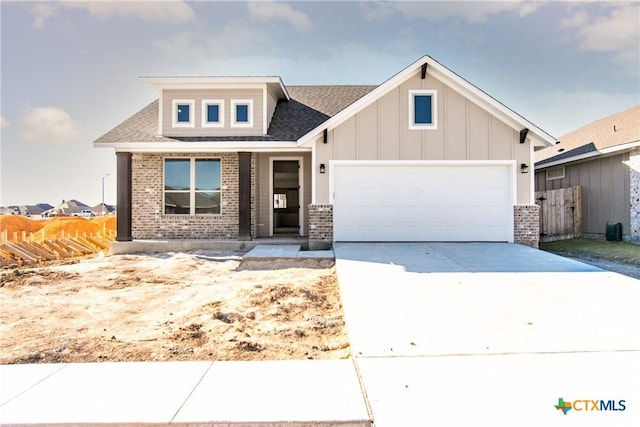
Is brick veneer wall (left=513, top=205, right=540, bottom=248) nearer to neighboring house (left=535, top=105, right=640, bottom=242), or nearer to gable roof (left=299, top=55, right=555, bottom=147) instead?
gable roof (left=299, top=55, right=555, bottom=147)

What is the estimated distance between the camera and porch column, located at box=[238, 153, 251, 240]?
38.3ft

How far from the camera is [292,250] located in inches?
396

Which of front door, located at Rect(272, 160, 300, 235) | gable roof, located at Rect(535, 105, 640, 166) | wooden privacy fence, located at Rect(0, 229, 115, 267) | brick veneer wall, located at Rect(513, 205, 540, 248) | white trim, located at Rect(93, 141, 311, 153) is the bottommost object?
wooden privacy fence, located at Rect(0, 229, 115, 267)

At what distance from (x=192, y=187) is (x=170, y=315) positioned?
7845mm

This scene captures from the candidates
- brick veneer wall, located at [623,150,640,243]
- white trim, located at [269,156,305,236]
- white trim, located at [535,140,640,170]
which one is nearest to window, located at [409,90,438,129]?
white trim, located at [269,156,305,236]

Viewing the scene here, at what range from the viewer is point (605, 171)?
13312 mm

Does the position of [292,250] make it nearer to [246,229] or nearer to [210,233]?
[246,229]

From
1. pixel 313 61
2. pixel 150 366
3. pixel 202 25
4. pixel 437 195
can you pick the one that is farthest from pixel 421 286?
pixel 313 61

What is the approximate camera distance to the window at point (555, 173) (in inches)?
628

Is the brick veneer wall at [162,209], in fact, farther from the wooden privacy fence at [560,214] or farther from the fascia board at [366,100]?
the wooden privacy fence at [560,214]

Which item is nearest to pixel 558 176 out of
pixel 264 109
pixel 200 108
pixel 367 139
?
pixel 367 139

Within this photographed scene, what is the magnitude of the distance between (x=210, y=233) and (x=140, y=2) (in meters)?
6.96

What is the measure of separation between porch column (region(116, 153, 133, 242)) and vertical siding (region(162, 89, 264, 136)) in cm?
163

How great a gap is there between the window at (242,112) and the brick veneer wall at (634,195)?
1283 cm
